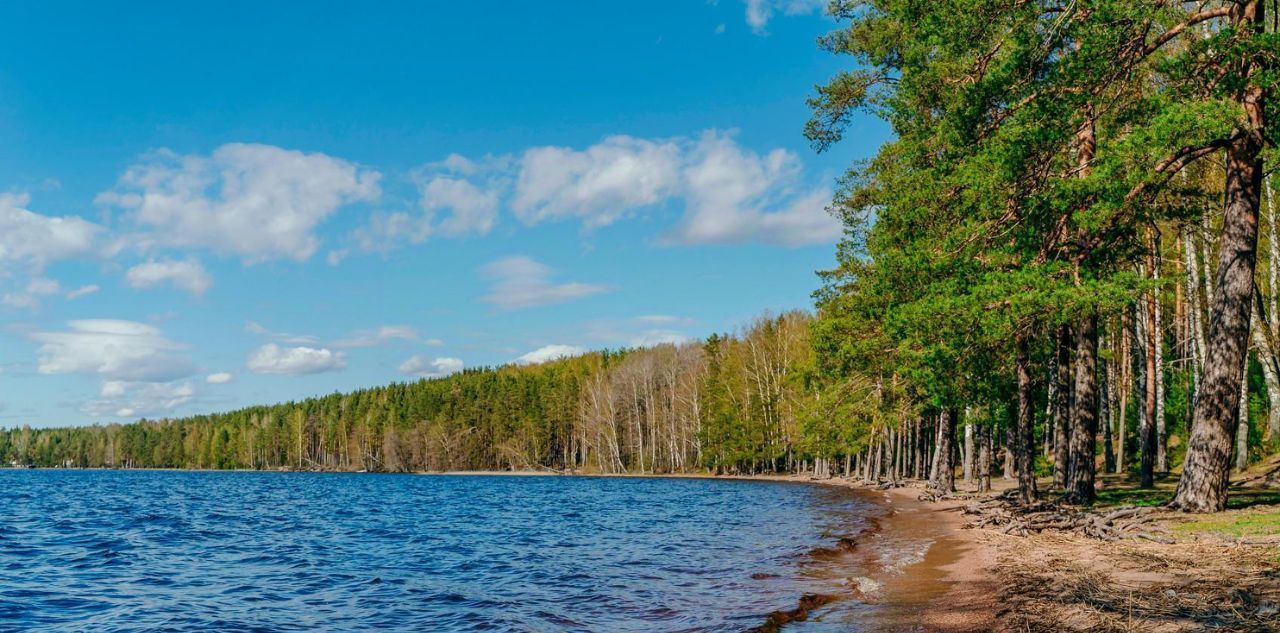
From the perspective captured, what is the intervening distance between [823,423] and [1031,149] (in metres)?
27.6

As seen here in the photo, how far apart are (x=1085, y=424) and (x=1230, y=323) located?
5.35 metres

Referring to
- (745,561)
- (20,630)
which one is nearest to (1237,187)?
(745,561)

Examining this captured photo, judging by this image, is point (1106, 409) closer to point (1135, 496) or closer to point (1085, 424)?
point (1135, 496)

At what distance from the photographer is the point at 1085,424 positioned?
20578mm

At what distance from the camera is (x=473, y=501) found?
50938 millimetres

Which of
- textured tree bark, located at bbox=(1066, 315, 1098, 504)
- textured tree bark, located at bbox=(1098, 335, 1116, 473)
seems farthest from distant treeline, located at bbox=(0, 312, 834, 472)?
textured tree bark, located at bbox=(1066, 315, 1098, 504)

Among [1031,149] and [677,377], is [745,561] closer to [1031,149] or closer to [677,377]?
[1031,149]

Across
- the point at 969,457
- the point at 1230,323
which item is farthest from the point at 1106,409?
the point at 1230,323

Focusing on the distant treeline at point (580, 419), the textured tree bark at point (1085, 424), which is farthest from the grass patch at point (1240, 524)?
the distant treeline at point (580, 419)

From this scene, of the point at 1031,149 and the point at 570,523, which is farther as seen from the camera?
the point at 570,523

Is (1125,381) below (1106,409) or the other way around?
the other way around

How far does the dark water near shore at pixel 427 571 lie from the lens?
13.6 meters

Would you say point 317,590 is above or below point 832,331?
below

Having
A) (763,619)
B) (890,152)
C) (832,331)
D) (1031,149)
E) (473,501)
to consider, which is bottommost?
(473,501)
